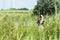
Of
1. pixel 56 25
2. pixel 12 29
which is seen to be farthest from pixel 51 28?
pixel 12 29

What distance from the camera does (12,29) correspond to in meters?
2.18

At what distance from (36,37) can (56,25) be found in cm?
37

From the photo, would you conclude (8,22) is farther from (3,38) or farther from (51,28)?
(51,28)

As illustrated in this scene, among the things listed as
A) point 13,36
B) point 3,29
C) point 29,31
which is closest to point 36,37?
point 29,31

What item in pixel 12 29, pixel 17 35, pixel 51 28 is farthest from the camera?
pixel 51 28

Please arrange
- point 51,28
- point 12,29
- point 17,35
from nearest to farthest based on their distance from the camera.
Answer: point 17,35 < point 12,29 < point 51,28

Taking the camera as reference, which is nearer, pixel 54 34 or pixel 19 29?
pixel 19 29

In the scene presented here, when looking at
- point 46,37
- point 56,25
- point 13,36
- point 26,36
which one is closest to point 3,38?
point 13,36

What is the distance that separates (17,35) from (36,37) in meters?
0.21

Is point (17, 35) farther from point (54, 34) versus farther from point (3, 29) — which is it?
point (54, 34)

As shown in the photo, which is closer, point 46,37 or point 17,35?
point 17,35

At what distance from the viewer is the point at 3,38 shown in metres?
2.12

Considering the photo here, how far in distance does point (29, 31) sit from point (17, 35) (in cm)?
16

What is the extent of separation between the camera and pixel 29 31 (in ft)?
7.00
